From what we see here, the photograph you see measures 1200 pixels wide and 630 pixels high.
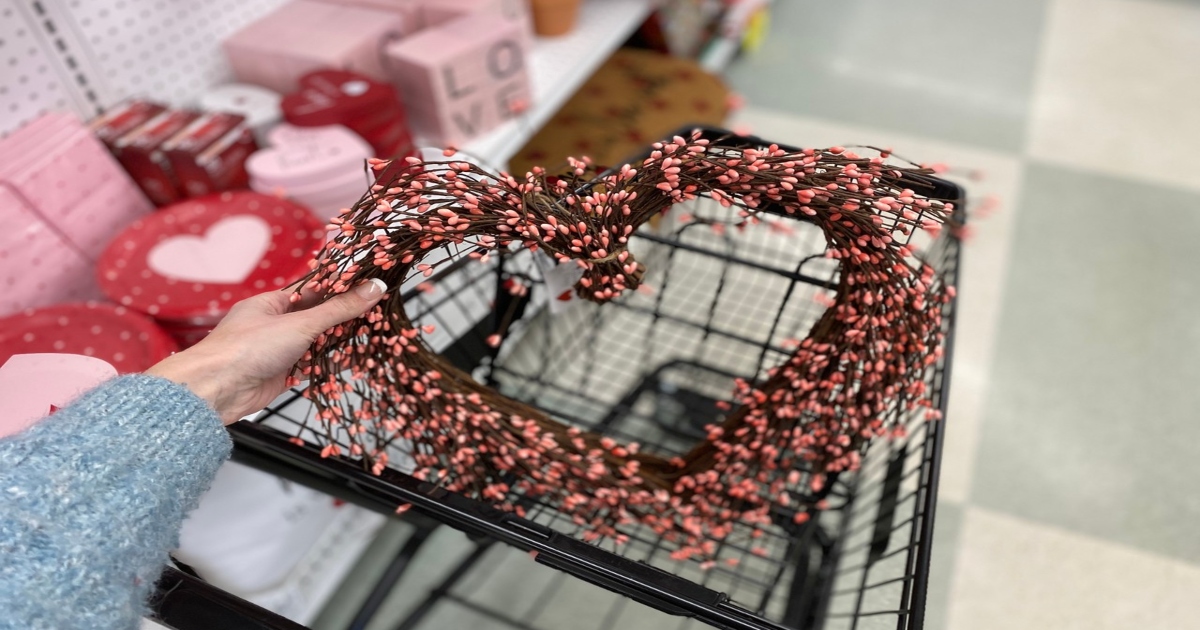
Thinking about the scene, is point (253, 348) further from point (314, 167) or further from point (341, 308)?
point (314, 167)

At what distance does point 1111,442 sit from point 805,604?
0.72 m

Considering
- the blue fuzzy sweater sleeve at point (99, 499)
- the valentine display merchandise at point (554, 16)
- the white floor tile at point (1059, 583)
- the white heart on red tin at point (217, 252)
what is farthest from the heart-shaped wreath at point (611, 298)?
the valentine display merchandise at point (554, 16)

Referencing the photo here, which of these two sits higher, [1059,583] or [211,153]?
[211,153]

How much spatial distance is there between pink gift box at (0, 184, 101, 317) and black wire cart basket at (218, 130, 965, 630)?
37cm

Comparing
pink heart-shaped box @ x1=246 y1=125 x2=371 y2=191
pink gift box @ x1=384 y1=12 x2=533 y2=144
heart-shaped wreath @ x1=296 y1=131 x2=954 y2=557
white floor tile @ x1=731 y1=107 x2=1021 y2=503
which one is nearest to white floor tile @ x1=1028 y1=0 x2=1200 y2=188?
white floor tile @ x1=731 y1=107 x2=1021 y2=503

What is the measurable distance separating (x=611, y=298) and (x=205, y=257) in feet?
1.69

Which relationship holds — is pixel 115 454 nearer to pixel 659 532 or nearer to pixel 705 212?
pixel 659 532

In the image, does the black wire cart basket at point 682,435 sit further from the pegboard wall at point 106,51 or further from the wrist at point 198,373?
the pegboard wall at point 106,51

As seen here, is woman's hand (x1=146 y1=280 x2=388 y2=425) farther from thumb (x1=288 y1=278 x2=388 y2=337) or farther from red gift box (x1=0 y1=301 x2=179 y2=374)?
red gift box (x1=0 y1=301 x2=179 y2=374)

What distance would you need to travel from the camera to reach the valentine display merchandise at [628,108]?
156 centimetres

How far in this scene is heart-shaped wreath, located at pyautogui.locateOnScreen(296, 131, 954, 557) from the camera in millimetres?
468

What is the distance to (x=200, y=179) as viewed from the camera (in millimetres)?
855

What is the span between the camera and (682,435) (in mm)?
907

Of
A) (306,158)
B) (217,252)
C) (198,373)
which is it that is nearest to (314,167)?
(306,158)
